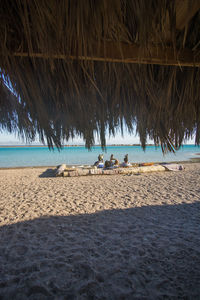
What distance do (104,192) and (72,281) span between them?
2.93 metres

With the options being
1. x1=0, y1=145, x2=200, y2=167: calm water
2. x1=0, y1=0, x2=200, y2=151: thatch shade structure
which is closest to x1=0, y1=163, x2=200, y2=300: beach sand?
x1=0, y1=0, x2=200, y2=151: thatch shade structure

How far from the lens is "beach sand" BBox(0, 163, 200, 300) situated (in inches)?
57.8

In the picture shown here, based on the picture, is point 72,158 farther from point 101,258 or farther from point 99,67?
point 99,67

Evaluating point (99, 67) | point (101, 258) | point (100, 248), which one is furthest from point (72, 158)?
point (99, 67)

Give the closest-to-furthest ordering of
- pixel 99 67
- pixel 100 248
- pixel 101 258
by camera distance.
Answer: pixel 99 67, pixel 101 258, pixel 100 248

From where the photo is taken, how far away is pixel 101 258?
184cm

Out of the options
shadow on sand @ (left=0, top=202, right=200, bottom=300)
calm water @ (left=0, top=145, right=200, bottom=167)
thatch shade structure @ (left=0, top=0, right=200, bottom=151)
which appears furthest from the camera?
calm water @ (left=0, top=145, right=200, bottom=167)

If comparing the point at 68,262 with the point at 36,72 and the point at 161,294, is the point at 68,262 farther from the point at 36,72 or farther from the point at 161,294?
the point at 36,72

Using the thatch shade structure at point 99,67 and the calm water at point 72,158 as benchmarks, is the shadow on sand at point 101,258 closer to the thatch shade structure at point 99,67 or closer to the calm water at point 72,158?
the thatch shade structure at point 99,67

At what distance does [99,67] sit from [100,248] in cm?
210

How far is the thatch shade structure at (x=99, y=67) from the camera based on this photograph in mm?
701

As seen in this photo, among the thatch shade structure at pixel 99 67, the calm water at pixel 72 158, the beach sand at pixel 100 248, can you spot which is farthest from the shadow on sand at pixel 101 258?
the calm water at pixel 72 158

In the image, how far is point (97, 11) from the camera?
692mm

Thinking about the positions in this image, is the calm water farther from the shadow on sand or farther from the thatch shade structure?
the thatch shade structure
